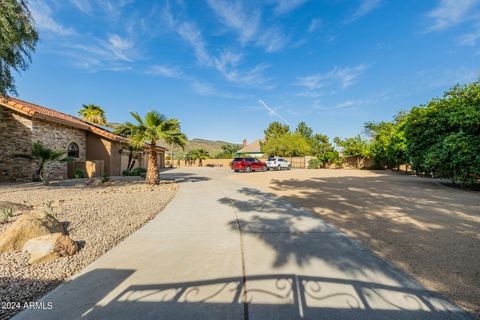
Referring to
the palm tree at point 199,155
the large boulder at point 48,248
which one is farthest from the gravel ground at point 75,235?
the palm tree at point 199,155

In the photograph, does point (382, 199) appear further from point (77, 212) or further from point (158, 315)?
point (77, 212)

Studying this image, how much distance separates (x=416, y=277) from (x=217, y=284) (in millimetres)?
2676

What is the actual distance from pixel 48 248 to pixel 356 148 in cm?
3418

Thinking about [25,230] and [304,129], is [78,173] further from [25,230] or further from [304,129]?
[304,129]

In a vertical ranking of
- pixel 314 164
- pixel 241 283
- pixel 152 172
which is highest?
pixel 314 164

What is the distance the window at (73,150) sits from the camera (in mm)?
15137

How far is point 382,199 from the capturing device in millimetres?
8234

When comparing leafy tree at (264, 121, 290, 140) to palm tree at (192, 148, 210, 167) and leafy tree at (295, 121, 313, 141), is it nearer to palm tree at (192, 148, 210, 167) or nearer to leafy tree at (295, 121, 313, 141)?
leafy tree at (295, 121, 313, 141)

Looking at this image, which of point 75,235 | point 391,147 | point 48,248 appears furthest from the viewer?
point 391,147

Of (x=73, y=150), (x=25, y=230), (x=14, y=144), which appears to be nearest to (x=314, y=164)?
(x=73, y=150)

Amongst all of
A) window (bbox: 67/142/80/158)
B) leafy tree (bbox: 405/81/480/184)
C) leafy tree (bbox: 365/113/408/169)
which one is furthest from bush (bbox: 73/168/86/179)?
leafy tree (bbox: 365/113/408/169)

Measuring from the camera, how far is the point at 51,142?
44.9 ft

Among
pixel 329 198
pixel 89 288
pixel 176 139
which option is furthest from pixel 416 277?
pixel 176 139

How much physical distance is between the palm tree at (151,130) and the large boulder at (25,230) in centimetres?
742
